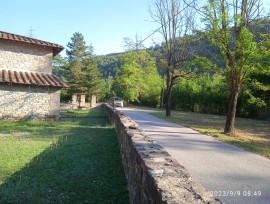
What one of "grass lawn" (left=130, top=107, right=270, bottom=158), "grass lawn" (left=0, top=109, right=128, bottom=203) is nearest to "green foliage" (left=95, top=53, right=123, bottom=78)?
"grass lawn" (left=130, top=107, right=270, bottom=158)

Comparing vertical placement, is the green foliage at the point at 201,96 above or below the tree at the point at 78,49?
below

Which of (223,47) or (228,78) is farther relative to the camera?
(228,78)

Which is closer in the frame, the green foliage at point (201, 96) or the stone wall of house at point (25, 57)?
the stone wall of house at point (25, 57)

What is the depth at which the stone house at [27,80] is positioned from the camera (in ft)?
58.6

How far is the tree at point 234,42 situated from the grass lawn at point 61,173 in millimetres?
7739

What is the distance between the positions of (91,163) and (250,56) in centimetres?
951

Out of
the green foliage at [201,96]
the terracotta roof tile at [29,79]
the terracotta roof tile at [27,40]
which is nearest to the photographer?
the terracotta roof tile at [29,79]

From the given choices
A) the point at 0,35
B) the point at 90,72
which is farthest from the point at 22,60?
→ the point at 90,72

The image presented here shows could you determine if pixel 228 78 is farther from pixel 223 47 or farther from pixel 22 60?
pixel 22 60

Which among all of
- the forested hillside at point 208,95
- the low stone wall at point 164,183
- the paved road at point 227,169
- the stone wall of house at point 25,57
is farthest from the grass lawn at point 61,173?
the forested hillside at point 208,95

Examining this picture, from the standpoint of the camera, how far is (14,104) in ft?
59.2

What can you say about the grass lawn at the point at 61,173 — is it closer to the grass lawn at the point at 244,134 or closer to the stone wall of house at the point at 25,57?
the grass lawn at the point at 244,134

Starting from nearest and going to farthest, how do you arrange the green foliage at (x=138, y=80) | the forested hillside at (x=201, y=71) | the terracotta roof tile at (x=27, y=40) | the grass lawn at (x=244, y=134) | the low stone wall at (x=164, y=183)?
the low stone wall at (x=164, y=183) → the grass lawn at (x=244, y=134) → the forested hillside at (x=201, y=71) → the terracotta roof tile at (x=27, y=40) → the green foliage at (x=138, y=80)

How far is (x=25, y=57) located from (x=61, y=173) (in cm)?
1473
